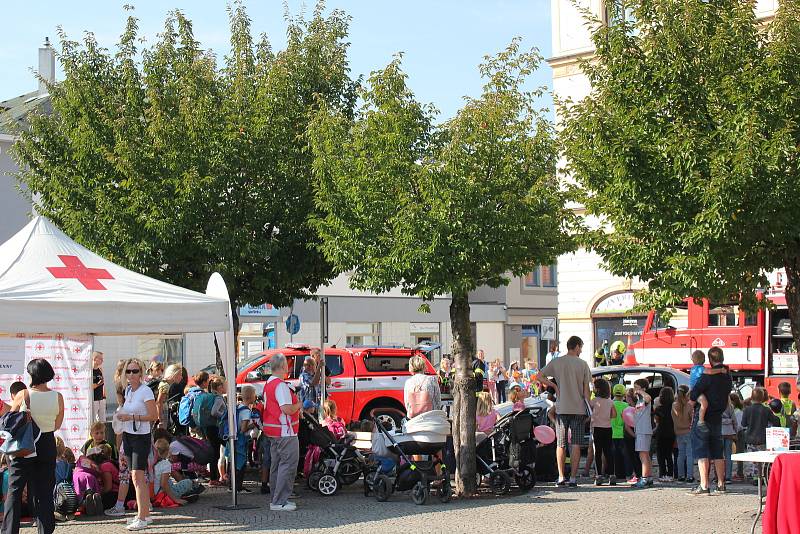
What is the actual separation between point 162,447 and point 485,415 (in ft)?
15.6

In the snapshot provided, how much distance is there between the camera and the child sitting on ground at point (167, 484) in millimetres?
13078

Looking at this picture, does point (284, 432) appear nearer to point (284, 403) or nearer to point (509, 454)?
point (284, 403)

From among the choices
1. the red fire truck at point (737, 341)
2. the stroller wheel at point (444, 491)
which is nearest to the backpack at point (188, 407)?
the stroller wheel at point (444, 491)

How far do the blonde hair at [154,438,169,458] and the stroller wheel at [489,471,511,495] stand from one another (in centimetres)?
420

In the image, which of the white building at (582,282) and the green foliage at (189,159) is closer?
the green foliage at (189,159)

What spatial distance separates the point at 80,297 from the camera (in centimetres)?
1173

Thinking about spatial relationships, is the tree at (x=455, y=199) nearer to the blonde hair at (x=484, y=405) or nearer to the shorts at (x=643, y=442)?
the blonde hair at (x=484, y=405)

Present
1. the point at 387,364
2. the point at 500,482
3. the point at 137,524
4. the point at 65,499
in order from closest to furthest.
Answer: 1. the point at 137,524
2. the point at 65,499
3. the point at 500,482
4. the point at 387,364

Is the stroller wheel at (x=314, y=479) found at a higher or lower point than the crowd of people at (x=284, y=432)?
lower

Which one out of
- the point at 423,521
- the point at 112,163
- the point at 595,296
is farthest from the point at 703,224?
the point at 595,296

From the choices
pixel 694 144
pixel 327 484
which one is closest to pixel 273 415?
pixel 327 484

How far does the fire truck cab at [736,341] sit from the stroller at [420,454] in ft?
37.1

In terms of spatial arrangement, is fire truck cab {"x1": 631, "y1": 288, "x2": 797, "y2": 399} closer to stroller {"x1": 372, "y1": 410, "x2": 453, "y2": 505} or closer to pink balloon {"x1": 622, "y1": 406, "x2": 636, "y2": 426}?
pink balloon {"x1": 622, "y1": 406, "x2": 636, "y2": 426}

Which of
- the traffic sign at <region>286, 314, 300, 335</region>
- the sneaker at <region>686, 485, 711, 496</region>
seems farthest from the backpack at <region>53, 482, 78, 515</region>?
the traffic sign at <region>286, 314, 300, 335</region>
